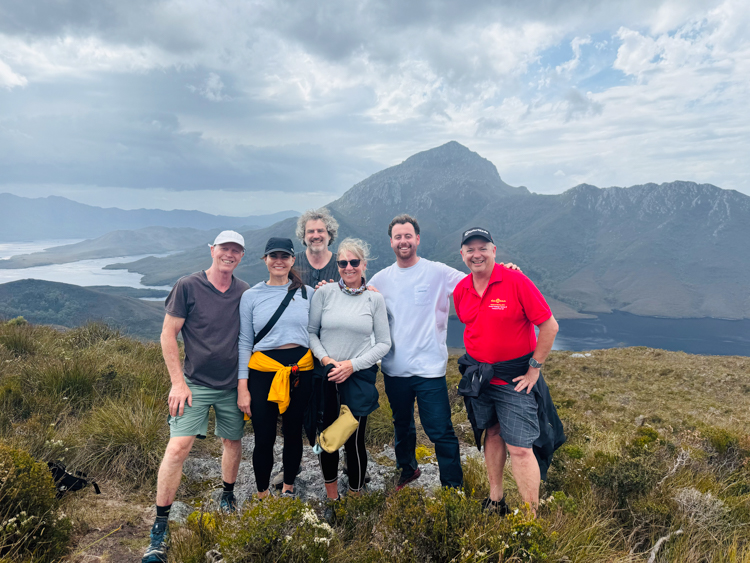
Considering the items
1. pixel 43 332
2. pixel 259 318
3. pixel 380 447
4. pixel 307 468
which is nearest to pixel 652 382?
pixel 380 447

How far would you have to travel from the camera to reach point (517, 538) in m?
2.30

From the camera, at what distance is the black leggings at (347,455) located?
11.0ft

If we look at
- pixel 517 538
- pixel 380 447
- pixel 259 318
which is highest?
pixel 259 318

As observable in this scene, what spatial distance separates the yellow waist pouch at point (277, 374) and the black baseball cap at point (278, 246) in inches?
35.4

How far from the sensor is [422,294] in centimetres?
365

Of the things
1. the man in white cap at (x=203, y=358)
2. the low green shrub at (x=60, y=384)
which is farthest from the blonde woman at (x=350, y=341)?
the low green shrub at (x=60, y=384)

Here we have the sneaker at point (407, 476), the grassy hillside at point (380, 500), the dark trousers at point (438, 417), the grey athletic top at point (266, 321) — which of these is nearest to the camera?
the grassy hillside at point (380, 500)

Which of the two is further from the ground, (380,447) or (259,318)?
(259,318)

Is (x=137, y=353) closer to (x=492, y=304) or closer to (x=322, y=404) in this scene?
(x=322, y=404)

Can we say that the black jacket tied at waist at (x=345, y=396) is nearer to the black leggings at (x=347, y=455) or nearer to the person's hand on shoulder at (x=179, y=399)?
the black leggings at (x=347, y=455)

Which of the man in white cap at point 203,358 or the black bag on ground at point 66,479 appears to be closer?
the man in white cap at point 203,358

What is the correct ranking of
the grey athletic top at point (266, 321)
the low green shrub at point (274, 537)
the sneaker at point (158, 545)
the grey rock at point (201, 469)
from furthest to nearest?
the grey rock at point (201, 469) → the grey athletic top at point (266, 321) → the sneaker at point (158, 545) → the low green shrub at point (274, 537)

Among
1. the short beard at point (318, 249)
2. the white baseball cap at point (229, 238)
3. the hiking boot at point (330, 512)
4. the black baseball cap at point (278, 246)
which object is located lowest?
the hiking boot at point (330, 512)

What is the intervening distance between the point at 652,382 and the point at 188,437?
21.0m
